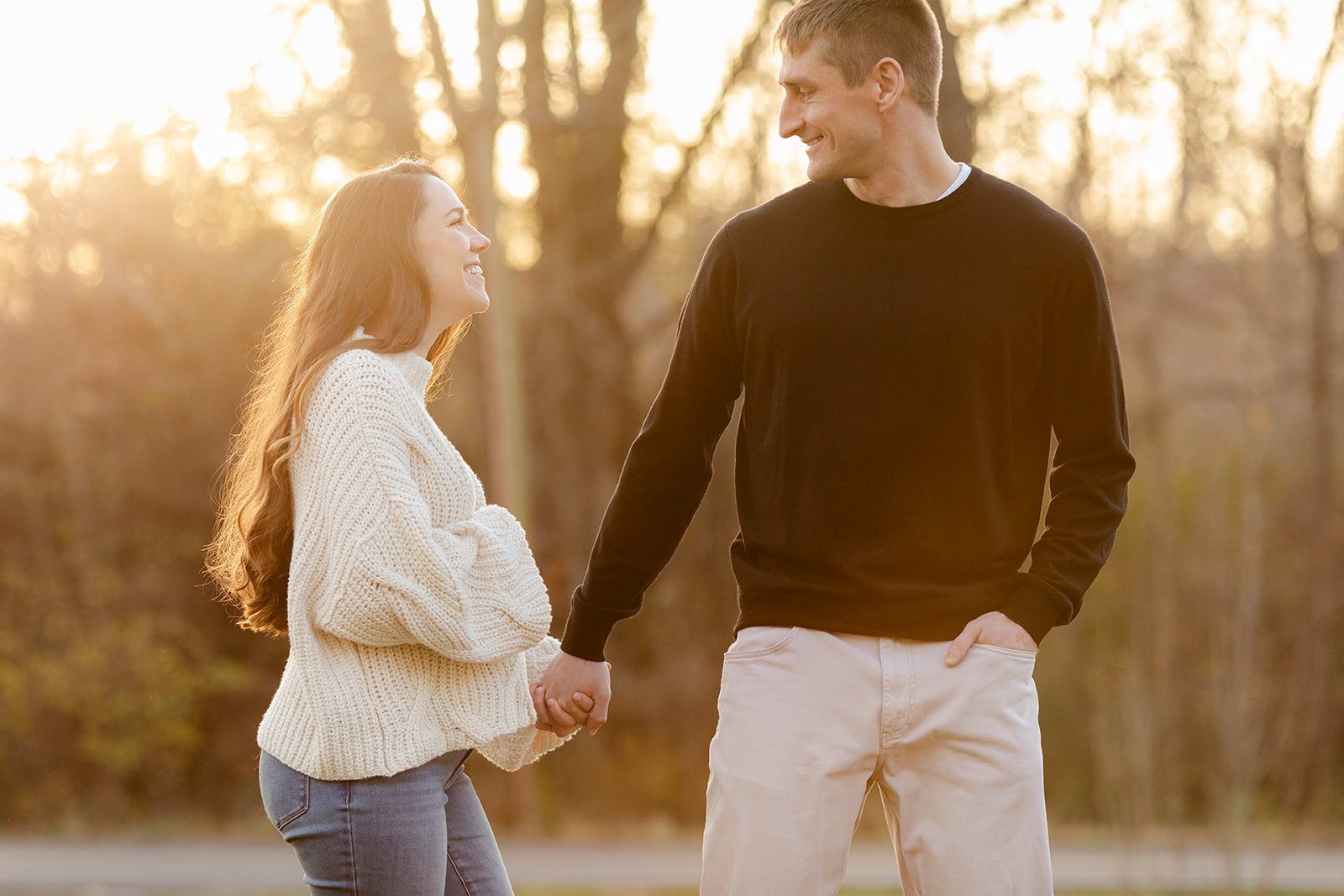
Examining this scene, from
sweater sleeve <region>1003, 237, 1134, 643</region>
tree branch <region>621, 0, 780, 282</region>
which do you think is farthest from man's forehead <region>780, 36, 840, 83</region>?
tree branch <region>621, 0, 780, 282</region>

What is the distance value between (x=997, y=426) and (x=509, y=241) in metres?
9.67

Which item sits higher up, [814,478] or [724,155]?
[724,155]

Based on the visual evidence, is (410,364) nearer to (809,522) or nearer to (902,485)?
(809,522)

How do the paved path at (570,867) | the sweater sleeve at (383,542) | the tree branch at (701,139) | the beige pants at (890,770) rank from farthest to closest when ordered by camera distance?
the tree branch at (701,139), the paved path at (570,867), the beige pants at (890,770), the sweater sleeve at (383,542)

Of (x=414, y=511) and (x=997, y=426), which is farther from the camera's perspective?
(x=997, y=426)

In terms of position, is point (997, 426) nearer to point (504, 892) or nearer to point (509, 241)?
point (504, 892)

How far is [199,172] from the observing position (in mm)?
10719

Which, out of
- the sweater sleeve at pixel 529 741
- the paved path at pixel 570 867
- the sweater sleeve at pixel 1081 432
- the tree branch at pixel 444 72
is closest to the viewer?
the sweater sleeve at pixel 1081 432

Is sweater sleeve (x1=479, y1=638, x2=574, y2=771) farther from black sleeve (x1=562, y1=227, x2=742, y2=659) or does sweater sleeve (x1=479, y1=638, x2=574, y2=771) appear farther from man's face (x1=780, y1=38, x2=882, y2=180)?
man's face (x1=780, y1=38, x2=882, y2=180)

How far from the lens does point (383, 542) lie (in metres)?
2.44

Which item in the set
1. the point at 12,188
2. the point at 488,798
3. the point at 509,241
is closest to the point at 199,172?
the point at 509,241

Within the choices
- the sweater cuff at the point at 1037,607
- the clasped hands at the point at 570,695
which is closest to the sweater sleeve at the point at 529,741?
the clasped hands at the point at 570,695

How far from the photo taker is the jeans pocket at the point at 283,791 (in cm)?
249

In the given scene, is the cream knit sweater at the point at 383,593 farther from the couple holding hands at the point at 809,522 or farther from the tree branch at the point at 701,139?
the tree branch at the point at 701,139
